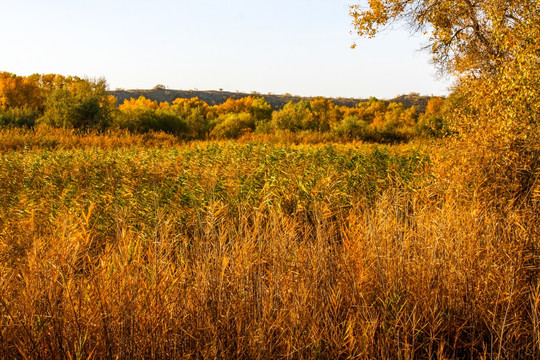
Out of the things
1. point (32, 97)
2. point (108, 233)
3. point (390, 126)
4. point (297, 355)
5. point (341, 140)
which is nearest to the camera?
point (297, 355)

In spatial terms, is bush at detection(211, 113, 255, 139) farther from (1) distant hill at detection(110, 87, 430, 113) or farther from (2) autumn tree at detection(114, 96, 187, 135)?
(1) distant hill at detection(110, 87, 430, 113)

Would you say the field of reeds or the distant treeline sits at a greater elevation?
the distant treeline

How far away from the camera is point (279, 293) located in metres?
3.05

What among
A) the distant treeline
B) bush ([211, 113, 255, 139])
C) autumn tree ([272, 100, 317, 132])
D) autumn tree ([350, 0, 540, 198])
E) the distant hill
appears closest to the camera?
autumn tree ([350, 0, 540, 198])

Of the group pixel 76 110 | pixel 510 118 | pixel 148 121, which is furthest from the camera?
pixel 148 121

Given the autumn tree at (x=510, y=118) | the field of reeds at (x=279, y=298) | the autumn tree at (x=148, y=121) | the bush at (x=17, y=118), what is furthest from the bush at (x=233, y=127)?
the field of reeds at (x=279, y=298)

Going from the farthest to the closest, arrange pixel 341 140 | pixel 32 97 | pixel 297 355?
pixel 32 97 < pixel 341 140 < pixel 297 355

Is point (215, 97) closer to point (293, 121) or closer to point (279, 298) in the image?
point (293, 121)

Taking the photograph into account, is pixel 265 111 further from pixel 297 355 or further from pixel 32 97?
pixel 297 355

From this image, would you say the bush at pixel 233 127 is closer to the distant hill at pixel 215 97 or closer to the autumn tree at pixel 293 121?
the autumn tree at pixel 293 121

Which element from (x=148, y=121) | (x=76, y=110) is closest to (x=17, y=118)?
(x=76, y=110)

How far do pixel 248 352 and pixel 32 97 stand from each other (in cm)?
3434

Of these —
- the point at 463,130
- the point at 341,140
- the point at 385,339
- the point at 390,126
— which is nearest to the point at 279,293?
the point at 385,339

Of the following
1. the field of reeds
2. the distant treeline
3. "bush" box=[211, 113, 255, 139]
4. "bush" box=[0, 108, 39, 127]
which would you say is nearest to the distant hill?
the distant treeline
